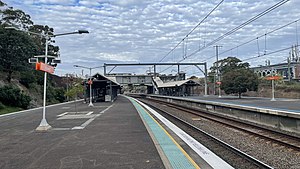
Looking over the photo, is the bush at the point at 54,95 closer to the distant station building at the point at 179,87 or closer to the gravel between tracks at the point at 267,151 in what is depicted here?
the distant station building at the point at 179,87

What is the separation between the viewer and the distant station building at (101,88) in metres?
43.2

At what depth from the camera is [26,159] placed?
7.18 metres

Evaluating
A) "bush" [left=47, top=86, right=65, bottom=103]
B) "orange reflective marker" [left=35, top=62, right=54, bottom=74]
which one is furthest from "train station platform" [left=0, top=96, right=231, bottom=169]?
"bush" [left=47, top=86, right=65, bottom=103]

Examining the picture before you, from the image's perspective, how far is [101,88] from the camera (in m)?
51.0

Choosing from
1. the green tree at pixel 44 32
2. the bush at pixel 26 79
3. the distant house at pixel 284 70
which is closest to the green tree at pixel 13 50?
the bush at pixel 26 79

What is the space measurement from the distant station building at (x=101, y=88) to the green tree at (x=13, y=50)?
9700 millimetres

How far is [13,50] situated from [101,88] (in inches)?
661

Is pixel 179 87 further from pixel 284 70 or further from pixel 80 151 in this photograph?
pixel 80 151

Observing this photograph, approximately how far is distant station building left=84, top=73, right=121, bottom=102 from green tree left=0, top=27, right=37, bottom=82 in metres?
9.70

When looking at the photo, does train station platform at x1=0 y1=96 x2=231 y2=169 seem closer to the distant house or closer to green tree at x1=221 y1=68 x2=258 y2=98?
green tree at x1=221 y1=68 x2=258 y2=98

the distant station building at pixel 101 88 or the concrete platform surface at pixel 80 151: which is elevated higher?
the distant station building at pixel 101 88

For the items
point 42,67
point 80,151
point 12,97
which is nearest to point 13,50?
point 12,97

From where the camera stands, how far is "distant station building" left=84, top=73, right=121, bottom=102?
43.2m

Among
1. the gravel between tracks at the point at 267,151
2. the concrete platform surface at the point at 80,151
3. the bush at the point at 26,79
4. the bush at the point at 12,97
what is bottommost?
the gravel between tracks at the point at 267,151
